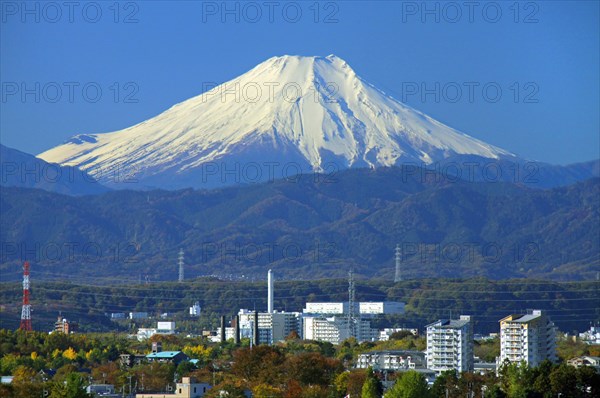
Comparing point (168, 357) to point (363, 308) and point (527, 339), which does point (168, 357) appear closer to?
point (527, 339)

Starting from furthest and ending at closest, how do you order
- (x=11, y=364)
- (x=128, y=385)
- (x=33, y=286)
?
1. (x=33, y=286)
2. (x=11, y=364)
3. (x=128, y=385)

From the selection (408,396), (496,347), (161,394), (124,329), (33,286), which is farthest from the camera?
(33,286)

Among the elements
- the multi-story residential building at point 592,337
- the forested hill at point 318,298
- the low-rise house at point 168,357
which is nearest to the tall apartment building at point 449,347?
the low-rise house at point 168,357

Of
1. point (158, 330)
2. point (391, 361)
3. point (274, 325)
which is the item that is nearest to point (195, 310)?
point (158, 330)

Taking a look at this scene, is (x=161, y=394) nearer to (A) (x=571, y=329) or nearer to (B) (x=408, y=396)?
(B) (x=408, y=396)

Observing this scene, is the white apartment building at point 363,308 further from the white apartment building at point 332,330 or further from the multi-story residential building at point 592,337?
the multi-story residential building at point 592,337

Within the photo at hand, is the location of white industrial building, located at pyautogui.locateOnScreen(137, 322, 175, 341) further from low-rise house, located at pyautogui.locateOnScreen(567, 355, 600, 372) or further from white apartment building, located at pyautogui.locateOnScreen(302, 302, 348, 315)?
low-rise house, located at pyautogui.locateOnScreen(567, 355, 600, 372)

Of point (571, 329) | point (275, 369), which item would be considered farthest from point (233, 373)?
point (571, 329)

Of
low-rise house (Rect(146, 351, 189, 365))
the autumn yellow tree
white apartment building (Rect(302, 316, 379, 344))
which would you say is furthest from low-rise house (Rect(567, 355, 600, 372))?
white apartment building (Rect(302, 316, 379, 344))
